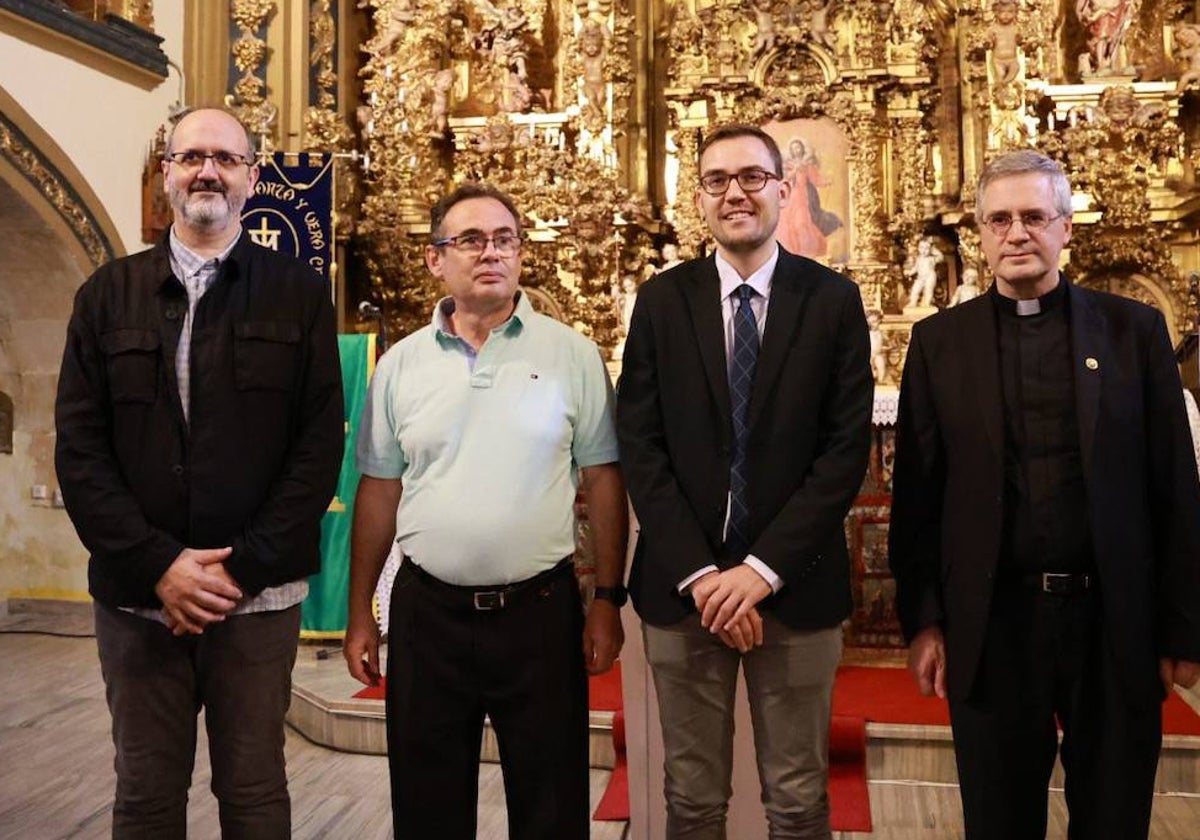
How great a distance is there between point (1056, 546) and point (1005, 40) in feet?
18.5

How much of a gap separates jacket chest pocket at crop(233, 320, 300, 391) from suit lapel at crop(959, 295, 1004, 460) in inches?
50.4

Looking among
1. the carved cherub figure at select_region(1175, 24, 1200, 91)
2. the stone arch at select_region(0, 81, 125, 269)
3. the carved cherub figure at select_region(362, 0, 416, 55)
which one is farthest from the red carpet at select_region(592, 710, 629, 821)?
the carved cherub figure at select_region(1175, 24, 1200, 91)

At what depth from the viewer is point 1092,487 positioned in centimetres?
196

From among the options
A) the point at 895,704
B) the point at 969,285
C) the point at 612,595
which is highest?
the point at 969,285

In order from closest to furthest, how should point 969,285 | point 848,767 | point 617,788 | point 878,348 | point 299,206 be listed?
point 617,788 → point 848,767 → point 299,206 → point 878,348 → point 969,285

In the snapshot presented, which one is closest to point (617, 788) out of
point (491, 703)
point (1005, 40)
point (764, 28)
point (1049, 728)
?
point (491, 703)

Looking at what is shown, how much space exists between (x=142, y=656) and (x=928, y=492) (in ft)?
4.92

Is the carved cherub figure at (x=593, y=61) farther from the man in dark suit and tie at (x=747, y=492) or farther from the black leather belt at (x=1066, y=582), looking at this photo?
the black leather belt at (x=1066, y=582)

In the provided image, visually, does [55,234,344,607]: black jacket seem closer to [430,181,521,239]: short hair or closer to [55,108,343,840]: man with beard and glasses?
[55,108,343,840]: man with beard and glasses

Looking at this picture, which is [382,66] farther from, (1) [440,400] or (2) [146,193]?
(1) [440,400]

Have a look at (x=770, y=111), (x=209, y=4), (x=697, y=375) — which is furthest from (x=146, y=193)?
(x=697, y=375)

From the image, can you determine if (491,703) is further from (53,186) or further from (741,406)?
(53,186)

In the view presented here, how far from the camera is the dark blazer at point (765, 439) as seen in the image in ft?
6.37

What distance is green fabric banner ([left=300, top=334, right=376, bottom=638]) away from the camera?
490 centimetres
